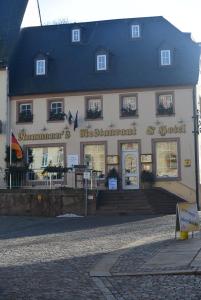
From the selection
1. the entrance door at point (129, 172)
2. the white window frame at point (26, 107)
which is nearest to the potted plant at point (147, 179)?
the entrance door at point (129, 172)

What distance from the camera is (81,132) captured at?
34219mm

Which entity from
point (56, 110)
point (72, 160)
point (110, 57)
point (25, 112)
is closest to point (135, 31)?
point (110, 57)

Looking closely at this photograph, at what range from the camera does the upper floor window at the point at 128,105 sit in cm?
3369

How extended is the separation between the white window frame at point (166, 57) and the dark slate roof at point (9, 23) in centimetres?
950

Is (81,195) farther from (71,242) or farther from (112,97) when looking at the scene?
(71,242)

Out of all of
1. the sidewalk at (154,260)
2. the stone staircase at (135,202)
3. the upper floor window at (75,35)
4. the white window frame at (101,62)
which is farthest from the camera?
the upper floor window at (75,35)

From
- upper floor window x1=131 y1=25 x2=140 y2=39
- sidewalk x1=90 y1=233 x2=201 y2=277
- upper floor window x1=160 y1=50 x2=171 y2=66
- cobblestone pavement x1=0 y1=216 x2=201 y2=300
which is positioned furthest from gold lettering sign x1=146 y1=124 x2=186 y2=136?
sidewalk x1=90 y1=233 x2=201 y2=277

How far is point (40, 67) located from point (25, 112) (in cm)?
316

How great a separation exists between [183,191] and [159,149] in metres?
2.74

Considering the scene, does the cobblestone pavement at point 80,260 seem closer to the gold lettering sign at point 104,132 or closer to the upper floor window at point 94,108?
the gold lettering sign at point 104,132

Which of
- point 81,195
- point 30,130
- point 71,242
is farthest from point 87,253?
point 30,130

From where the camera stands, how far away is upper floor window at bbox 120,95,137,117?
33.7 meters

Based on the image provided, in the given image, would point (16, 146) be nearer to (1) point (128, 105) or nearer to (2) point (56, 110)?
(2) point (56, 110)

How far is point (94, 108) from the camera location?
34375mm
